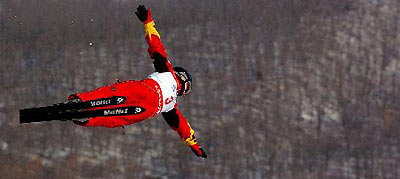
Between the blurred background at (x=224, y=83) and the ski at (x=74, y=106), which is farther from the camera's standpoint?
the blurred background at (x=224, y=83)

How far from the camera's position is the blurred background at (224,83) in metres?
8.98

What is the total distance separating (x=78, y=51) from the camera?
29.8 feet

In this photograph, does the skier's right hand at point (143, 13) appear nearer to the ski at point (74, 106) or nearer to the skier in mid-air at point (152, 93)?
the skier in mid-air at point (152, 93)

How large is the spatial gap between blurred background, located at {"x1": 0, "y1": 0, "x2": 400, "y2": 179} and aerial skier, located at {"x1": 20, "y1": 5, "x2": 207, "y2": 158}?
1831 mm

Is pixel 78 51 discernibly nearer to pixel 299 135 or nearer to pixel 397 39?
pixel 299 135

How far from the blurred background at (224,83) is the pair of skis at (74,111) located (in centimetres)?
324

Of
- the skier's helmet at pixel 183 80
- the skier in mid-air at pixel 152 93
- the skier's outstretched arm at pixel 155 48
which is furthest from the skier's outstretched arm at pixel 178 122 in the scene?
the skier's outstretched arm at pixel 155 48

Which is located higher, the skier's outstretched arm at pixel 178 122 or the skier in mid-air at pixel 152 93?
the skier in mid-air at pixel 152 93

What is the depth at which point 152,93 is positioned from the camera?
630cm

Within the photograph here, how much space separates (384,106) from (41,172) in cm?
689

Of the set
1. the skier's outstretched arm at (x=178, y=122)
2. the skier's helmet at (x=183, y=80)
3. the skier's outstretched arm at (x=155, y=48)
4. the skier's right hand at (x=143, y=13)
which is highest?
the skier's right hand at (x=143, y=13)

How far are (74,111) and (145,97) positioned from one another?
1088 mm

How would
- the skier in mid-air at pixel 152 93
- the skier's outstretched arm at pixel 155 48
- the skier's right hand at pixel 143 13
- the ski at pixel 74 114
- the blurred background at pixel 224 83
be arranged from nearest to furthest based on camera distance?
the ski at pixel 74 114
the skier in mid-air at pixel 152 93
the skier's outstretched arm at pixel 155 48
the skier's right hand at pixel 143 13
the blurred background at pixel 224 83

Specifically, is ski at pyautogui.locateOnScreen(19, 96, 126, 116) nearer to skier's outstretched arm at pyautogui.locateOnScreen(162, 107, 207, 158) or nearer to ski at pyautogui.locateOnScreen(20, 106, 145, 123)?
ski at pyautogui.locateOnScreen(20, 106, 145, 123)
